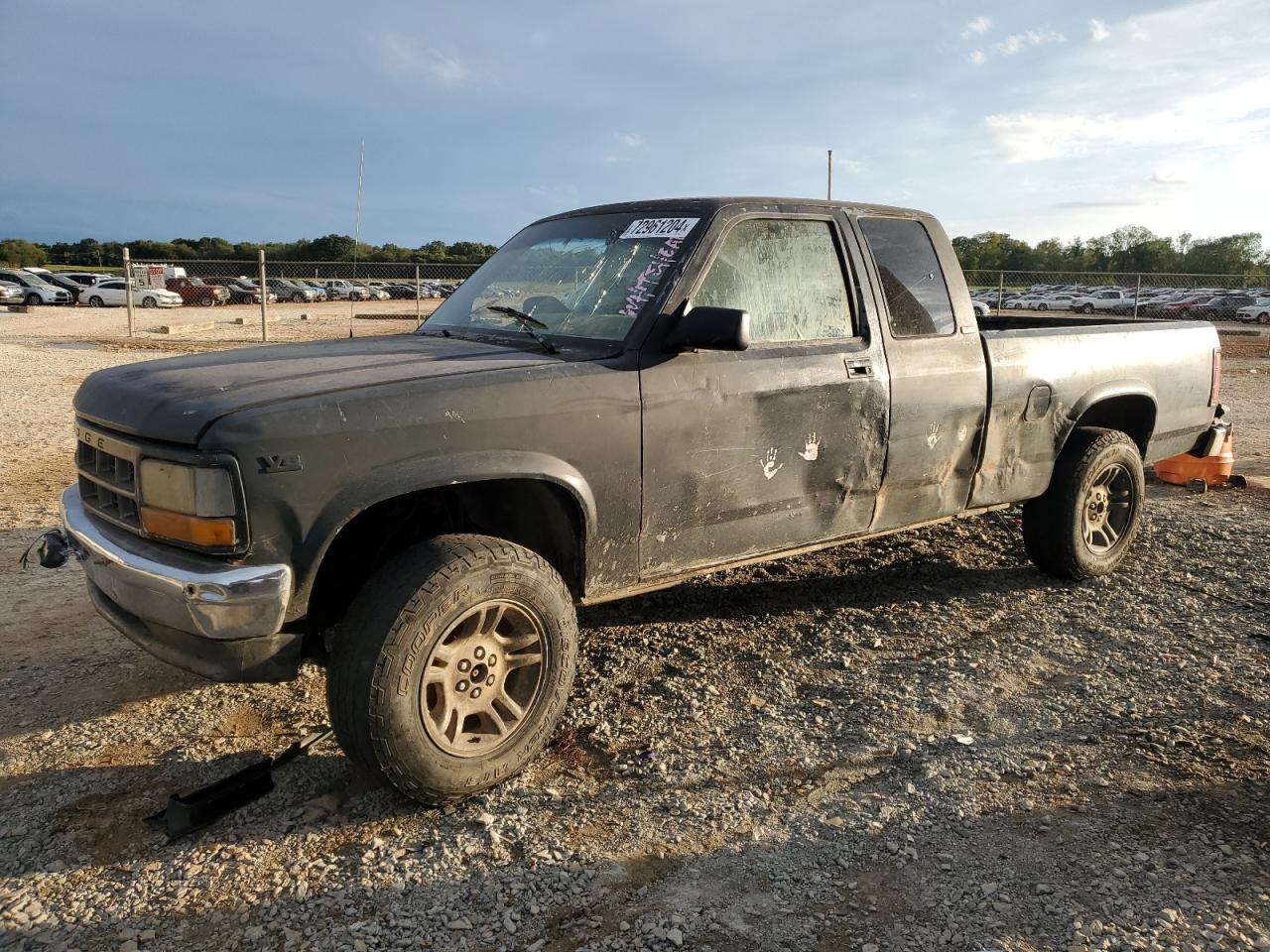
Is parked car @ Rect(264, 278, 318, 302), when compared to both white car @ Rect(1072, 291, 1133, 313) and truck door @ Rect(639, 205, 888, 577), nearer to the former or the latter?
white car @ Rect(1072, 291, 1133, 313)

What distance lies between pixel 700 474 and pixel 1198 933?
78.1 inches

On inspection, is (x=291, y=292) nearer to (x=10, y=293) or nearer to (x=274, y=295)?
(x=274, y=295)

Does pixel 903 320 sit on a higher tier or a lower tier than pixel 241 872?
higher

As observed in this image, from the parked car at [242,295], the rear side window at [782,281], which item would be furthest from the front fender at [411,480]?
the parked car at [242,295]

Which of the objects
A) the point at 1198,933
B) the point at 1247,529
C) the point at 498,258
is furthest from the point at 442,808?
the point at 1247,529

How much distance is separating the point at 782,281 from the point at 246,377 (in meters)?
2.09

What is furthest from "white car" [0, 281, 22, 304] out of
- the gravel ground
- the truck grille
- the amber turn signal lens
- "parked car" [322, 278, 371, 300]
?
the amber turn signal lens

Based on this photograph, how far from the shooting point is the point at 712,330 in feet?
10.4

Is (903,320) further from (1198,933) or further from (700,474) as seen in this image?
(1198,933)

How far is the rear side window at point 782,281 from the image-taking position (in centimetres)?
364

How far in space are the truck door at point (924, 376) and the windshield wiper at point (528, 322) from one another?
4.95ft

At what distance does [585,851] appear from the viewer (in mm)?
2725

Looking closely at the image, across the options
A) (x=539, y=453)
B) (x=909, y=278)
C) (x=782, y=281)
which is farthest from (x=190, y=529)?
(x=909, y=278)

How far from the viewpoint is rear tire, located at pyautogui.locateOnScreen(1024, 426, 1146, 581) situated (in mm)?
4840
